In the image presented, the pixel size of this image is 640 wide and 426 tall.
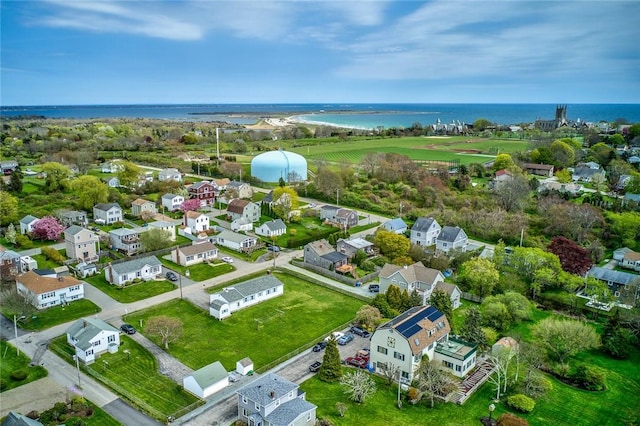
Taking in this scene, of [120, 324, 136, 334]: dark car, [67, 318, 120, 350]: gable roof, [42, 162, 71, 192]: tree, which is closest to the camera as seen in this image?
[67, 318, 120, 350]: gable roof

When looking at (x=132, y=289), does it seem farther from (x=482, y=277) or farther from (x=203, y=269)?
(x=482, y=277)

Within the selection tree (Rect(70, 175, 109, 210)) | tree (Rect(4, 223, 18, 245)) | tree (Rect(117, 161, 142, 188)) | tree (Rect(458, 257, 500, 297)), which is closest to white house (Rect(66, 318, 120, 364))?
tree (Rect(4, 223, 18, 245))

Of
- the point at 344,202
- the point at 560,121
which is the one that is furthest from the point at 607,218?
the point at 560,121

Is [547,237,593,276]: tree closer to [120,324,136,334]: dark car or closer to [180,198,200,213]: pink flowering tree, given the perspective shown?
[120,324,136,334]: dark car

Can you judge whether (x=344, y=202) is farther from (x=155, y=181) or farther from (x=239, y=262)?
(x=155, y=181)

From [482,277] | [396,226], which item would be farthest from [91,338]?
[396,226]

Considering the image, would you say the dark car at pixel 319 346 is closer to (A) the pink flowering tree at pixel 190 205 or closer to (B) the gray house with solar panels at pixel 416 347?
(B) the gray house with solar panels at pixel 416 347

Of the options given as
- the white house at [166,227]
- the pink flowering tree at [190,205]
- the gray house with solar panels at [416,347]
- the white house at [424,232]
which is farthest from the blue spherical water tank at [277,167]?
the gray house with solar panels at [416,347]
